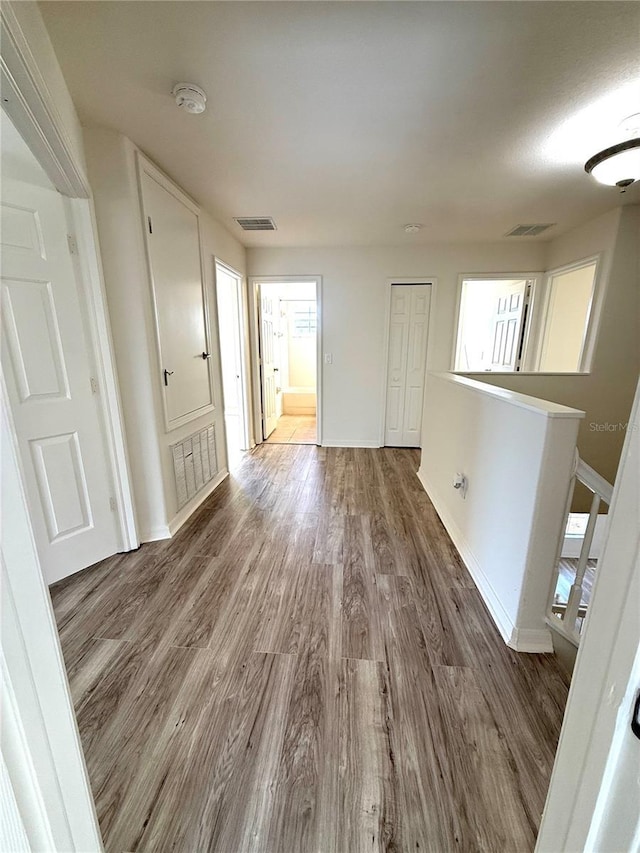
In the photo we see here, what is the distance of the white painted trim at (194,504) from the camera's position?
99.1 inches

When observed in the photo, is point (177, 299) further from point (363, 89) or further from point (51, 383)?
point (363, 89)

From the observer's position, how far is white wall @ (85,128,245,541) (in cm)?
192

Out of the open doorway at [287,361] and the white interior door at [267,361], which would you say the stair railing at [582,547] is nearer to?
the open doorway at [287,361]

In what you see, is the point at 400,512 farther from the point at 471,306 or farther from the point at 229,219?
the point at 471,306

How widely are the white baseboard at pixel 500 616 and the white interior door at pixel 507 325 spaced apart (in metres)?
3.01

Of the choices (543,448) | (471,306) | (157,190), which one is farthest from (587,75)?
(471,306)

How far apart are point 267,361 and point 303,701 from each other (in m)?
4.00

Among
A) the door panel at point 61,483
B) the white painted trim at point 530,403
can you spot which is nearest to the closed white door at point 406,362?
the white painted trim at point 530,403

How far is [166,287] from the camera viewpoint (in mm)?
2367

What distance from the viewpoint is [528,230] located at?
3467mm

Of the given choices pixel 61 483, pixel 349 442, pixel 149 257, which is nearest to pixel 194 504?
pixel 61 483

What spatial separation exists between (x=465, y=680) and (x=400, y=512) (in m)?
1.46

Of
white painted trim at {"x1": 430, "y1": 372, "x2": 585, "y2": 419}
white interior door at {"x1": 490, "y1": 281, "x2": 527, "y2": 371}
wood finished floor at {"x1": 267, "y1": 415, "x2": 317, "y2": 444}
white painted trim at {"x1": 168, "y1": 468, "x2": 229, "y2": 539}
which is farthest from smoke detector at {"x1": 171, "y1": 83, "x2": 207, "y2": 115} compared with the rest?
white interior door at {"x1": 490, "y1": 281, "x2": 527, "y2": 371}

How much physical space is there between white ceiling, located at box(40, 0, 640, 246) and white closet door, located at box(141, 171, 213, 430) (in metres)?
0.22
